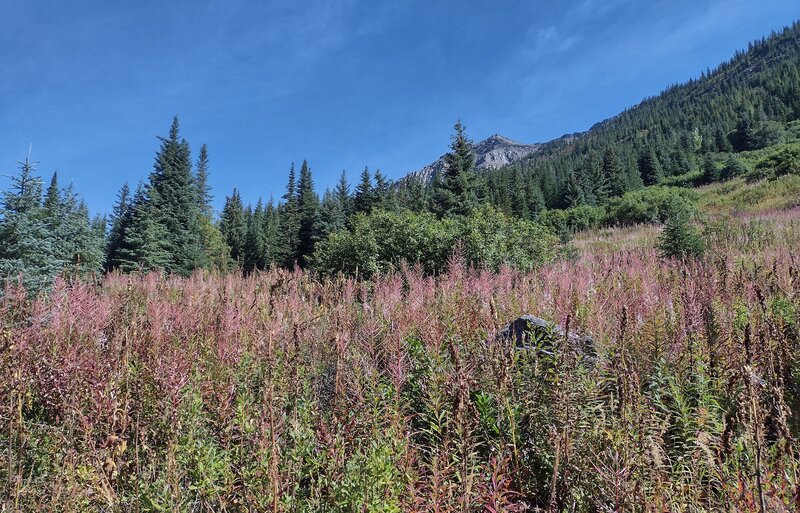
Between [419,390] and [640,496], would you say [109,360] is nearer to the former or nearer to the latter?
[419,390]

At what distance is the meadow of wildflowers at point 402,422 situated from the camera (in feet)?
6.22

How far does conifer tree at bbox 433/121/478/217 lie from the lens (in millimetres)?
23672

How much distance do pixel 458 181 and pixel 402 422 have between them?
2205 cm

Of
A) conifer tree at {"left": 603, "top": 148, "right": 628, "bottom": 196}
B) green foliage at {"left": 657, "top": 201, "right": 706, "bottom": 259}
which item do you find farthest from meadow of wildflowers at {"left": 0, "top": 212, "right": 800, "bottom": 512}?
conifer tree at {"left": 603, "top": 148, "right": 628, "bottom": 196}

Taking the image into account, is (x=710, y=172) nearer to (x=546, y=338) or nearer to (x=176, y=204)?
(x=546, y=338)

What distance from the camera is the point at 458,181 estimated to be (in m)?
23.8

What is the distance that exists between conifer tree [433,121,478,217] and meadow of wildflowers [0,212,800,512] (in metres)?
19.6

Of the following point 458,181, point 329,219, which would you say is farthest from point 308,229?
point 458,181

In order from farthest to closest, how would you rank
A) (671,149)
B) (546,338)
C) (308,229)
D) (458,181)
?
(671,149) < (308,229) < (458,181) < (546,338)

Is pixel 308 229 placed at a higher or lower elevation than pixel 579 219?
higher

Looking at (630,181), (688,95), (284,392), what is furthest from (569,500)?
(688,95)

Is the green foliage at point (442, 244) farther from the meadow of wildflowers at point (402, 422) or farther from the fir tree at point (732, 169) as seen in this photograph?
the fir tree at point (732, 169)

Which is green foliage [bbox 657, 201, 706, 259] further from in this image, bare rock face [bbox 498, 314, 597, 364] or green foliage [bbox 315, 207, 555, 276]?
bare rock face [bbox 498, 314, 597, 364]

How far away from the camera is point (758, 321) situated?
428 centimetres
